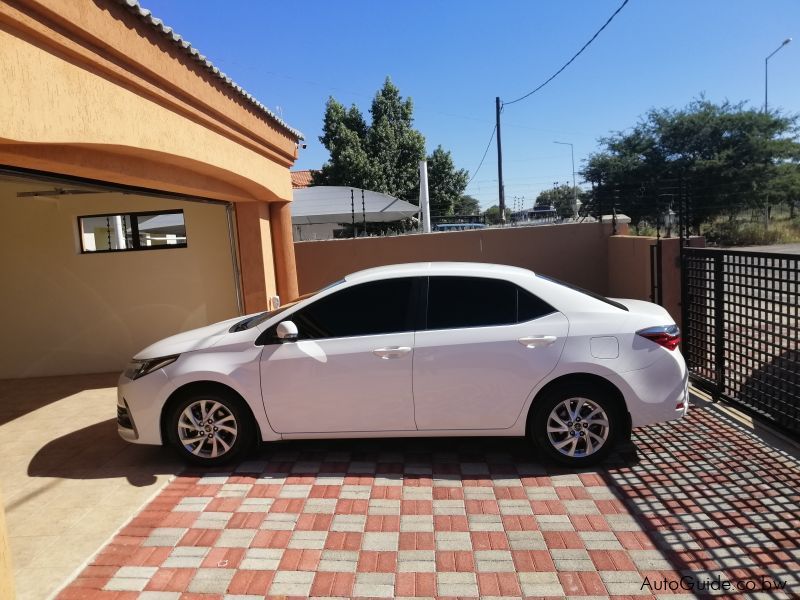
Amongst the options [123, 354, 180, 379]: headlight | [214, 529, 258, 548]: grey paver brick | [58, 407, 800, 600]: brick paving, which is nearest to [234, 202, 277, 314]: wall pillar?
[123, 354, 180, 379]: headlight

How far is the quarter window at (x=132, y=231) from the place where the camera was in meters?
8.20

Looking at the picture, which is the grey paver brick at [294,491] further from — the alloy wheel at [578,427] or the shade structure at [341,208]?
the shade structure at [341,208]

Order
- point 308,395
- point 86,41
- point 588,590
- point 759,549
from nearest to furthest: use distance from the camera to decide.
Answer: point 588,590 → point 759,549 → point 86,41 → point 308,395

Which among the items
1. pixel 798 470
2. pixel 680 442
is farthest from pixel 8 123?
pixel 798 470

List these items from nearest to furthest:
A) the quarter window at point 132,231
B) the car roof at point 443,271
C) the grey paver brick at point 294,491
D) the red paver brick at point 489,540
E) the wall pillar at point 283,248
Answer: the red paver brick at point 489,540 → the grey paver brick at point 294,491 → the car roof at point 443,271 → the quarter window at point 132,231 → the wall pillar at point 283,248

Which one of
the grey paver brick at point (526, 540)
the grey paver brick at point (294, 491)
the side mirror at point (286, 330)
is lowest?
the grey paver brick at point (526, 540)

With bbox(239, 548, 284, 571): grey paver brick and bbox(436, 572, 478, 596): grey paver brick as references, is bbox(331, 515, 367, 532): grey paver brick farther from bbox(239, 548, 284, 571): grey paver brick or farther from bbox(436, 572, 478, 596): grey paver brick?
bbox(436, 572, 478, 596): grey paver brick

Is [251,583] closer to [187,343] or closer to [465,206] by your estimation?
[187,343]

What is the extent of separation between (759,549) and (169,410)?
4.00m

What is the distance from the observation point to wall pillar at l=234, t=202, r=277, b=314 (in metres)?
8.09

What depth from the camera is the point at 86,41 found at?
3.88 meters

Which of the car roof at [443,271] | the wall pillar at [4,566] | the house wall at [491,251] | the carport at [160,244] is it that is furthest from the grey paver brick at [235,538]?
the house wall at [491,251]

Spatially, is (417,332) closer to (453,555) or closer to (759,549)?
(453,555)

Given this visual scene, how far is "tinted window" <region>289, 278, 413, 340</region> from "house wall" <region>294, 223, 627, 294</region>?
6722mm
